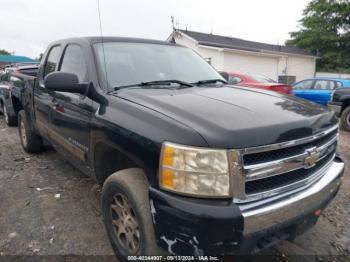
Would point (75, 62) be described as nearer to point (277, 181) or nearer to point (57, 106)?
point (57, 106)

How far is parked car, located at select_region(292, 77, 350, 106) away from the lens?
981 cm

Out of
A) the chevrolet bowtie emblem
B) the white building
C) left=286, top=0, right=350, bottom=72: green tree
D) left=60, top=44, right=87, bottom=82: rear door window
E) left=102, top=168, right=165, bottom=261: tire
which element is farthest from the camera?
left=286, top=0, right=350, bottom=72: green tree

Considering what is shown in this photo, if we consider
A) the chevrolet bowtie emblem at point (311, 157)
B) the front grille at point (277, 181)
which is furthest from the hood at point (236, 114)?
the front grille at point (277, 181)

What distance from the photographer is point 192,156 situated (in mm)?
1812

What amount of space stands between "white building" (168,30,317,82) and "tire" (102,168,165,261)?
1559cm

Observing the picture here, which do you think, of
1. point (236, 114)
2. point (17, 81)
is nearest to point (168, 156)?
point (236, 114)

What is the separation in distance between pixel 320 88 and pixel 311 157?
9127 millimetres

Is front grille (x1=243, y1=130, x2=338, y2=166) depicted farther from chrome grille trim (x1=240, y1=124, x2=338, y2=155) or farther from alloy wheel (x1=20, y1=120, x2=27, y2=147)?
alloy wheel (x1=20, y1=120, x2=27, y2=147)

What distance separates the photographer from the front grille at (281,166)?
1874 mm

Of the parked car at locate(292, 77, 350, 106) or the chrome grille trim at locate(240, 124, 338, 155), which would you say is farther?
the parked car at locate(292, 77, 350, 106)

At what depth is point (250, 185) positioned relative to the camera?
1911mm

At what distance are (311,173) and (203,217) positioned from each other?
1026mm

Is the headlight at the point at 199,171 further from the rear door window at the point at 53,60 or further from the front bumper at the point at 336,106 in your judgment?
the front bumper at the point at 336,106

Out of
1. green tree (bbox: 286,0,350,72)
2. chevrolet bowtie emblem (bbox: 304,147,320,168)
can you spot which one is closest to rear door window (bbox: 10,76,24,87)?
chevrolet bowtie emblem (bbox: 304,147,320,168)
